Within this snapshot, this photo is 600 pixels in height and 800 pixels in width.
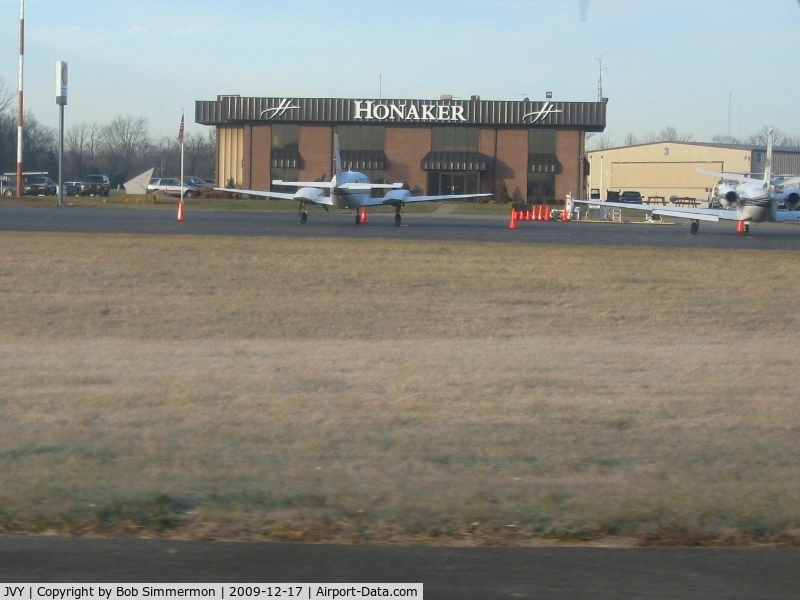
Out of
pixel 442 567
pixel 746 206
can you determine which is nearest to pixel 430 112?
pixel 746 206

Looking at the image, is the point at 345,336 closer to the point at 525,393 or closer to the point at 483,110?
the point at 525,393

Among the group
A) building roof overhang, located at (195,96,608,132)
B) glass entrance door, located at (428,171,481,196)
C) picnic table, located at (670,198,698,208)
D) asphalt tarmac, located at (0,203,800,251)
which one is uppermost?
building roof overhang, located at (195,96,608,132)

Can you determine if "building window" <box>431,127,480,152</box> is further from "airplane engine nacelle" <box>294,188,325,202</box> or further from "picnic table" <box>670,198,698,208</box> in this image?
"airplane engine nacelle" <box>294,188,325,202</box>

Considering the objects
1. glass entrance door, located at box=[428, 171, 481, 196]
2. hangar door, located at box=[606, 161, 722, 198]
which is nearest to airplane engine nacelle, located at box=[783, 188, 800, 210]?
glass entrance door, located at box=[428, 171, 481, 196]

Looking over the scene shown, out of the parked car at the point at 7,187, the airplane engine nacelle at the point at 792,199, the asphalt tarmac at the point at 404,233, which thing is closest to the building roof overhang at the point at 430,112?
the parked car at the point at 7,187

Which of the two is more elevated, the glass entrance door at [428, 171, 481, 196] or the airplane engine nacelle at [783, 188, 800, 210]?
the glass entrance door at [428, 171, 481, 196]

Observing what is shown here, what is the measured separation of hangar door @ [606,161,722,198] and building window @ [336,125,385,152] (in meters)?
28.1

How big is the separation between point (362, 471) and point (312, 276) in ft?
43.3

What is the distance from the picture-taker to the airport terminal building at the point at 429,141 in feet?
258

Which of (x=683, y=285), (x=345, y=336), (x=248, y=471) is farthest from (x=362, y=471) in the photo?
(x=683, y=285)

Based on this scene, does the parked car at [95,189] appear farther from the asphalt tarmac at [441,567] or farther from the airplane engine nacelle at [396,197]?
the asphalt tarmac at [441,567]

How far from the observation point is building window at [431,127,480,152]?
79438 mm

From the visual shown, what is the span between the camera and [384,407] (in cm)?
954

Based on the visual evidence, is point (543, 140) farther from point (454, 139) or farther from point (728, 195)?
point (728, 195)
